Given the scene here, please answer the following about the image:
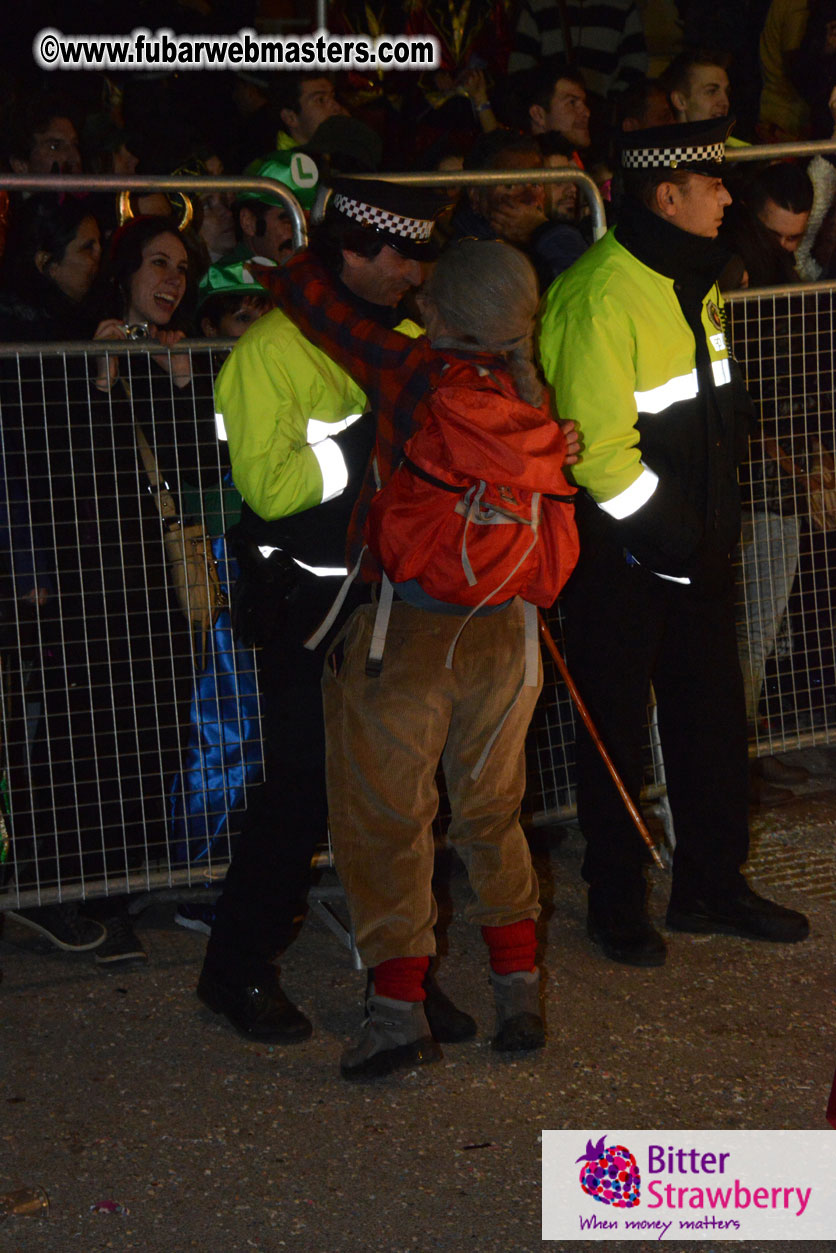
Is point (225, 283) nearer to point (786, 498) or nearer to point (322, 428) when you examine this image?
point (322, 428)

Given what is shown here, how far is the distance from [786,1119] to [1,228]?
364 centimetres

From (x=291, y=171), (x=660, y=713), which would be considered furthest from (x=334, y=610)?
(x=291, y=171)

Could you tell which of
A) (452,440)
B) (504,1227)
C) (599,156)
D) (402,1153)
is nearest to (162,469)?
(452,440)

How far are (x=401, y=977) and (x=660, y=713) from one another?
4.24 feet

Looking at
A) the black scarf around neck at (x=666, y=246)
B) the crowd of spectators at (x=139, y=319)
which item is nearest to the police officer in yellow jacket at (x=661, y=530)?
the black scarf around neck at (x=666, y=246)

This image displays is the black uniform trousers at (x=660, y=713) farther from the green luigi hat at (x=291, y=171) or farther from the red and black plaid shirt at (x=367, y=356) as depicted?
the green luigi hat at (x=291, y=171)

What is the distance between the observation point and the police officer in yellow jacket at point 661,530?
3.85m

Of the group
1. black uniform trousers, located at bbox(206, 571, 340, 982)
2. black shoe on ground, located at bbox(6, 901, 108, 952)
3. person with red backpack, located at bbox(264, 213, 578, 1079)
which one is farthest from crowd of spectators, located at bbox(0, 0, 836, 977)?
person with red backpack, located at bbox(264, 213, 578, 1079)

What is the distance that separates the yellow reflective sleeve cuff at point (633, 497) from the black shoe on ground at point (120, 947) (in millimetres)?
1893

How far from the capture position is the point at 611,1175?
10.1ft

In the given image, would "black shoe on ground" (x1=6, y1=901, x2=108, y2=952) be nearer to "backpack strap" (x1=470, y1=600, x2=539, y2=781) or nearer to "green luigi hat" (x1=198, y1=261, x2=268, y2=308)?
"backpack strap" (x1=470, y1=600, x2=539, y2=781)

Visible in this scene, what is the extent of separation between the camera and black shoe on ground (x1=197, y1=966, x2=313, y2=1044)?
3.77m

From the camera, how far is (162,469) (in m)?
4.32

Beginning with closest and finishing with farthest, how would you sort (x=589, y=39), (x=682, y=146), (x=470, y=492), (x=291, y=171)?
(x=470, y=492) → (x=682, y=146) → (x=291, y=171) → (x=589, y=39)
